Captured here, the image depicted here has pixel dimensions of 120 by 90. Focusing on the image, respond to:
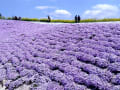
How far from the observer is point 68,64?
11.7m

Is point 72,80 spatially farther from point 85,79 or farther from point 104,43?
point 104,43

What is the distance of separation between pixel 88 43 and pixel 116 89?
653cm

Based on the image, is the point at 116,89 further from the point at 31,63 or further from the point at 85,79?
the point at 31,63

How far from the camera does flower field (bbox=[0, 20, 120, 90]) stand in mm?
9688

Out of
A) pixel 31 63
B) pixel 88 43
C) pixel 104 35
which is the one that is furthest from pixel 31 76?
pixel 104 35

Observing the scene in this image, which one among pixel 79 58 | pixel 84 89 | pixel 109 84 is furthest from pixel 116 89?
pixel 79 58

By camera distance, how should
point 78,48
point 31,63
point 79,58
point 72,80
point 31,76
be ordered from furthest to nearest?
point 78,48
point 31,63
point 79,58
point 31,76
point 72,80

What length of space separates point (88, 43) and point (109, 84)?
5.96 m

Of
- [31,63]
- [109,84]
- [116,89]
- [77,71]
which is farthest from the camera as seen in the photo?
[31,63]

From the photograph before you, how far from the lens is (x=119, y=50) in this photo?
1259 cm

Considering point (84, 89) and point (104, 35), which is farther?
point (104, 35)

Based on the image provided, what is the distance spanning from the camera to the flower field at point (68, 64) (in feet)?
31.8

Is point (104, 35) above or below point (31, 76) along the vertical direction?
above

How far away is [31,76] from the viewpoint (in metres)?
11.3
